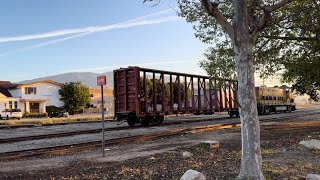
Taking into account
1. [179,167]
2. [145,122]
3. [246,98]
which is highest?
[246,98]

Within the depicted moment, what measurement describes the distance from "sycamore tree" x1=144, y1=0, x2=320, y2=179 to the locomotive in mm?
3220

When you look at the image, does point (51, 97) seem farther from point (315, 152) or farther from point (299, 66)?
point (315, 152)

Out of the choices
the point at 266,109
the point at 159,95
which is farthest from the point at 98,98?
the point at 159,95

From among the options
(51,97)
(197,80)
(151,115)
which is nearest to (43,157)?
(151,115)

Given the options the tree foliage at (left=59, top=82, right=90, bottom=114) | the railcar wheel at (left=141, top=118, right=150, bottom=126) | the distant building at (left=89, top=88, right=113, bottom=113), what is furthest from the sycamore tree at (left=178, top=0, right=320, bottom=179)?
the distant building at (left=89, top=88, right=113, bottom=113)

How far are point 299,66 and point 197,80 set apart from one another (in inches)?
546

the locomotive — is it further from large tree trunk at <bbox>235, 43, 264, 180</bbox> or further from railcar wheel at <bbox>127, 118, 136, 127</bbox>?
large tree trunk at <bbox>235, 43, 264, 180</bbox>

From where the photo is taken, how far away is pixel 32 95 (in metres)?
73.1

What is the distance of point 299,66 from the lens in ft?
55.8

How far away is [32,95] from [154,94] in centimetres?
5358

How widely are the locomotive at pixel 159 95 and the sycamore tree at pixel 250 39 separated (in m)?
3.22

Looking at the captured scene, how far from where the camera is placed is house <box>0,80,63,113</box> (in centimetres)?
6975

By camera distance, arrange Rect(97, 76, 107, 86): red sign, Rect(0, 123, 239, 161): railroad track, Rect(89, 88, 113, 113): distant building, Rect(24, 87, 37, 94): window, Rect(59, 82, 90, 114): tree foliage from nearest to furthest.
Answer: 1. Rect(97, 76, 107, 86): red sign
2. Rect(0, 123, 239, 161): railroad track
3. Rect(24, 87, 37, 94): window
4. Rect(59, 82, 90, 114): tree foliage
5. Rect(89, 88, 113, 113): distant building

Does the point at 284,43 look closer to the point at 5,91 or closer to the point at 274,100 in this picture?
the point at 274,100
